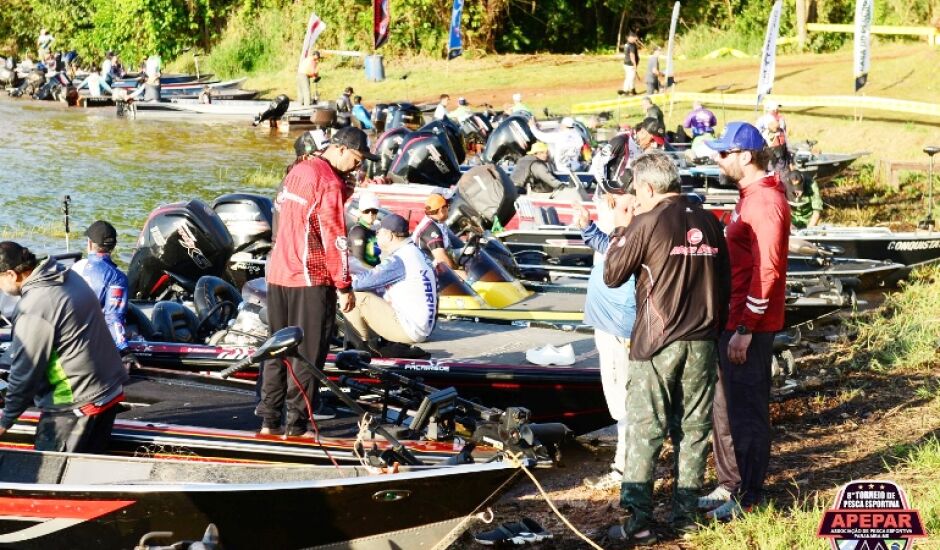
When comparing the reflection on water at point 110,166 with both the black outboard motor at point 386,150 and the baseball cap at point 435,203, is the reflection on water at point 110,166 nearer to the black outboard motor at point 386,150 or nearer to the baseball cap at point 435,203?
the black outboard motor at point 386,150

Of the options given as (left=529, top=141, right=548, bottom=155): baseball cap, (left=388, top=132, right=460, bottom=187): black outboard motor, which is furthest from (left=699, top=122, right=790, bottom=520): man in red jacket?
(left=529, top=141, right=548, bottom=155): baseball cap

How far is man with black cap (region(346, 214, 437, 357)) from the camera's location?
918 centimetres

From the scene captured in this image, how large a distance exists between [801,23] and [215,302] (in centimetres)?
2963

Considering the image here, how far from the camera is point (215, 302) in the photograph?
34.7 ft

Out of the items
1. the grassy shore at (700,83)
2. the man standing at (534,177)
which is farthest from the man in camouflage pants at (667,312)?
the grassy shore at (700,83)

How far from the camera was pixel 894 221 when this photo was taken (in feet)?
61.0

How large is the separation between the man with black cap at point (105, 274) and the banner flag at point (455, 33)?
1136 inches

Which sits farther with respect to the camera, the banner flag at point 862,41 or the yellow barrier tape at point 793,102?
the yellow barrier tape at point 793,102

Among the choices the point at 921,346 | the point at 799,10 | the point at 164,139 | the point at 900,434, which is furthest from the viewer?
the point at 799,10

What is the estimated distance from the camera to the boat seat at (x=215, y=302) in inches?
397

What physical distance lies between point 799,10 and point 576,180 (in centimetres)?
2262

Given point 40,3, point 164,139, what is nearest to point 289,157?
point 164,139

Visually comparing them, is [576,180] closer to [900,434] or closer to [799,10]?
[900,434]

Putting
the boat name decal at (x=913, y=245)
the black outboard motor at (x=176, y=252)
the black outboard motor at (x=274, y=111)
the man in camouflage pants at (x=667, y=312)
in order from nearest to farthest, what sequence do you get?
the man in camouflage pants at (x=667, y=312)
the black outboard motor at (x=176, y=252)
the boat name decal at (x=913, y=245)
the black outboard motor at (x=274, y=111)
